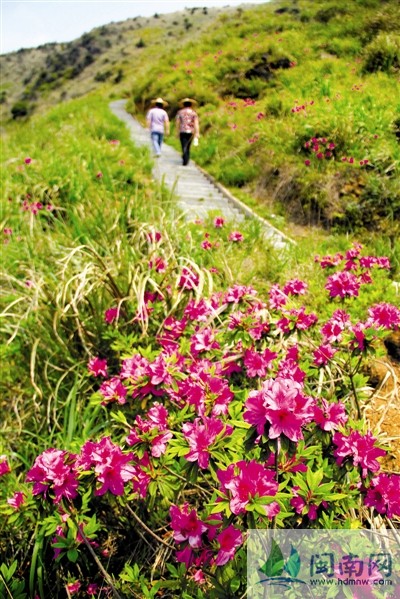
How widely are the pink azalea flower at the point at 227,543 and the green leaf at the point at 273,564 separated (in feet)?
0.28

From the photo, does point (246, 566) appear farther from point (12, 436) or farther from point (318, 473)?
point (12, 436)

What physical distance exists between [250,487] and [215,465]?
0.32 meters

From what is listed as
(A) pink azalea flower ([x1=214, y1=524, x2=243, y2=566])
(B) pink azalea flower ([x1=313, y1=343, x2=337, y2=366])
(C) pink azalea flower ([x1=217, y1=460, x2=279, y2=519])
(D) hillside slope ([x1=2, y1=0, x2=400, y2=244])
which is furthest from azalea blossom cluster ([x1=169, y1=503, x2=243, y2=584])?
(D) hillside slope ([x1=2, y1=0, x2=400, y2=244])

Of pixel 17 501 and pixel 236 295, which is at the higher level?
pixel 236 295

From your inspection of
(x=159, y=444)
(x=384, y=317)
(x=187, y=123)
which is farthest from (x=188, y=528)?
(x=187, y=123)

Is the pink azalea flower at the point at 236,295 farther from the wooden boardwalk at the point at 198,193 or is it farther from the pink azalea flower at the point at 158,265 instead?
the wooden boardwalk at the point at 198,193

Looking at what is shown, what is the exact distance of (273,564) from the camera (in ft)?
3.39

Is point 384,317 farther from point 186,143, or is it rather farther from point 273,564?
point 186,143

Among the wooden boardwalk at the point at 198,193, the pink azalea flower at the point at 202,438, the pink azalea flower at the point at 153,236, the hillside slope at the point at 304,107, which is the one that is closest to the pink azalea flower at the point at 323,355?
the pink azalea flower at the point at 202,438

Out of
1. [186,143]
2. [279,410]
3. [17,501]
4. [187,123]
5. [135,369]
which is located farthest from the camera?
[186,143]

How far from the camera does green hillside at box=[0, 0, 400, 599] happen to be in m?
1.19

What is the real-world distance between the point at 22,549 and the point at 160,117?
32.2 feet

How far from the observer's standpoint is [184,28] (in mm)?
44875

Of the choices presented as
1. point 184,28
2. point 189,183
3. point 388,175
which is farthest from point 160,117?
point 184,28
